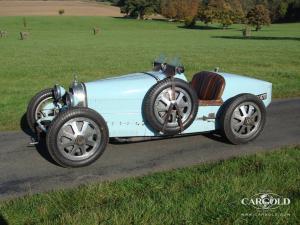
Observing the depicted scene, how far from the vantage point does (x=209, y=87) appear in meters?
6.73

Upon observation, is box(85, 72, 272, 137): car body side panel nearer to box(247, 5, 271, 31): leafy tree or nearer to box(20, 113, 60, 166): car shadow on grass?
box(20, 113, 60, 166): car shadow on grass

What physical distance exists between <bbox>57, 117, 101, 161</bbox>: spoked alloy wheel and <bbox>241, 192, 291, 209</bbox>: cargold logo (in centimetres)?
224

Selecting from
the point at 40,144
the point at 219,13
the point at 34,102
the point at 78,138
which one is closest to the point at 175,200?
the point at 78,138

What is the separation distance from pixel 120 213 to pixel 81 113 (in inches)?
73.3

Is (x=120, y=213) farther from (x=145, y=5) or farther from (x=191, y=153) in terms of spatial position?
(x=145, y=5)

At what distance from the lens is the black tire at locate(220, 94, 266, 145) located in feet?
21.2

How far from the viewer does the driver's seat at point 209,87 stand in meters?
6.59

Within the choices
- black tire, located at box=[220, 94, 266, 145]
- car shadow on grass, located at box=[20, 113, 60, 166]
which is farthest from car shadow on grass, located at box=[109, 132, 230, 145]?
car shadow on grass, located at box=[20, 113, 60, 166]

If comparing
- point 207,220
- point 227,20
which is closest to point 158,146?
point 207,220

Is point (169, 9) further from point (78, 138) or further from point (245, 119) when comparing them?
point (78, 138)

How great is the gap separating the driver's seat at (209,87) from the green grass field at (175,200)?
4.81 ft

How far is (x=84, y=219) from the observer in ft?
12.9

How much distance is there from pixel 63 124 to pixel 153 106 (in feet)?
4.24

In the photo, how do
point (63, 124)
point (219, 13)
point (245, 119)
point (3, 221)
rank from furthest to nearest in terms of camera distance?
1. point (219, 13)
2. point (245, 119)
3. point (63, 124)
4. point (3, 221)
